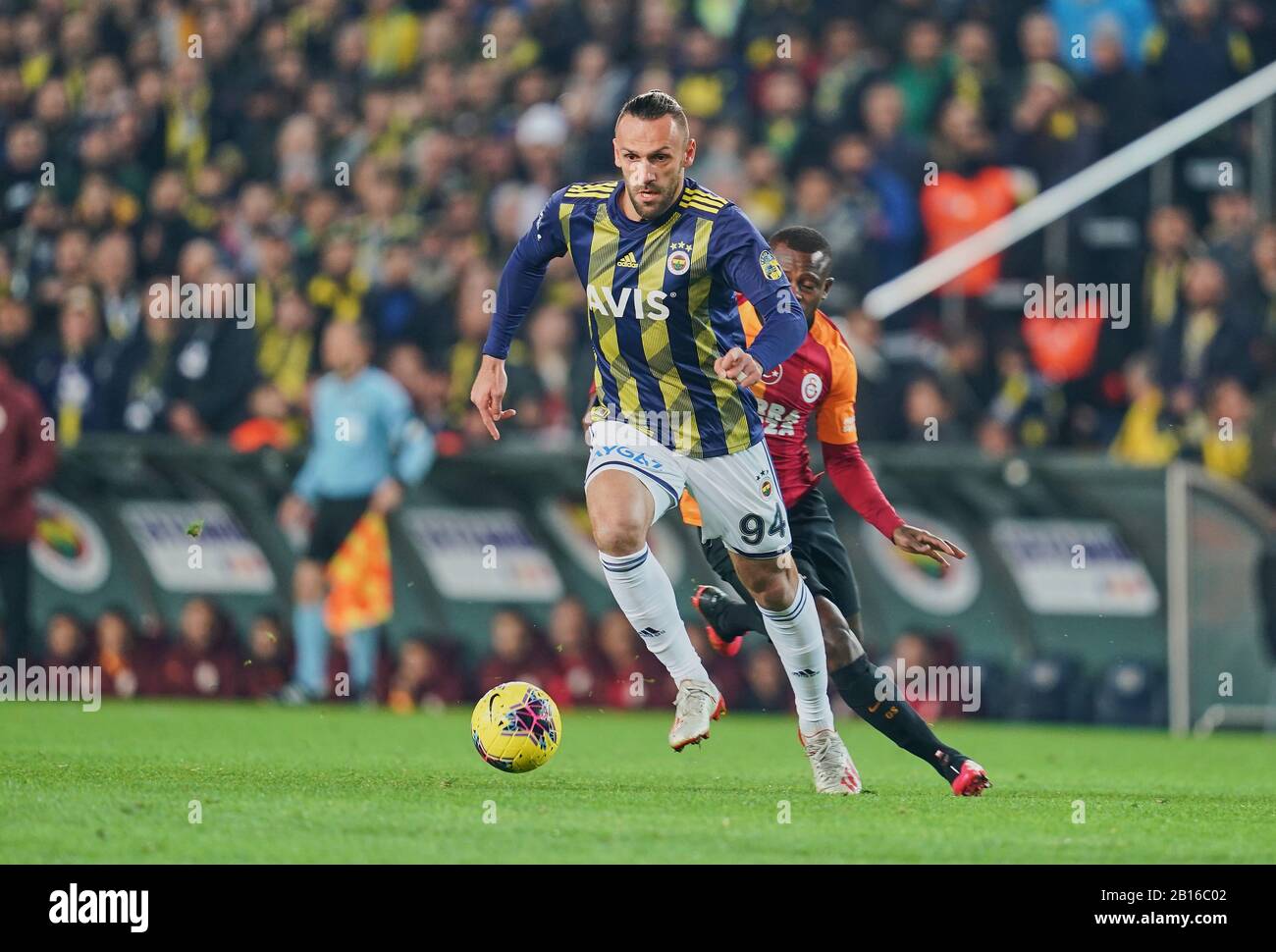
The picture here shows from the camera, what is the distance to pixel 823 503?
28.9ft

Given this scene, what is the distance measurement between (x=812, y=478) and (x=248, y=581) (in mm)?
6227

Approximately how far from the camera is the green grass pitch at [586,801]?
648 centimetres

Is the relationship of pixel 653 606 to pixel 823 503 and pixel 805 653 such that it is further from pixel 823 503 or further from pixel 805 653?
pixel 823 503

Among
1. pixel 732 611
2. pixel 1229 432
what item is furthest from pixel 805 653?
pixel 1229 432

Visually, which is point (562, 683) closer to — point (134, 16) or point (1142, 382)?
point (1142, 382)

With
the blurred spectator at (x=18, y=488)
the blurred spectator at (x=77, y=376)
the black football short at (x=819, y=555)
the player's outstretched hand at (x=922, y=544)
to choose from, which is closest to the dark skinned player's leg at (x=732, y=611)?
the black football short at (x=819, y=555)

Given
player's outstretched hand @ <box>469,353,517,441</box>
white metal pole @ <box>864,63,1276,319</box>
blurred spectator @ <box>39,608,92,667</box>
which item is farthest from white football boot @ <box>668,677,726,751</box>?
blurred spectator @ <box>39,608,92,667</box>

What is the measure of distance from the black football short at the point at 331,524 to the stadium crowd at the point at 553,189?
66 cm

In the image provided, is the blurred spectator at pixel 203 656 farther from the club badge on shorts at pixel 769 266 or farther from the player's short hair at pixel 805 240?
the club badge on shorts at pixel 769 266

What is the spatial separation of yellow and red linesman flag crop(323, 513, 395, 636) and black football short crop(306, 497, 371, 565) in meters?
0.06

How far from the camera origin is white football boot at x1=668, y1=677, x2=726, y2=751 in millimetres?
7969

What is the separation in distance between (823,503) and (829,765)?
3.73 ft

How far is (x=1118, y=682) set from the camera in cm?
1286
